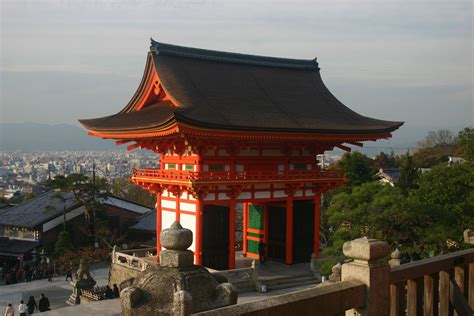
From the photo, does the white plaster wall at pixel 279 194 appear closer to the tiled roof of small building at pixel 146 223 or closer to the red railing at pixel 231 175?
the red railing at pixel 231 175

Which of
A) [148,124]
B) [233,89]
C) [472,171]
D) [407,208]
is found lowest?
[407,208]

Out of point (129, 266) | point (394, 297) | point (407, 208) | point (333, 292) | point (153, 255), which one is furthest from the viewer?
point (153, 255)

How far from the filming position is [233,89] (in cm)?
Result: 2416

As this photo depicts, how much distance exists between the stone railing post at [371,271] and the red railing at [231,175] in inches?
597

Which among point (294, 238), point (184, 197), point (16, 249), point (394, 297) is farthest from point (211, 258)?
point (16, 249)

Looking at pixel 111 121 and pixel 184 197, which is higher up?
pixel 111 121

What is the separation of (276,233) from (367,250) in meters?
20.1

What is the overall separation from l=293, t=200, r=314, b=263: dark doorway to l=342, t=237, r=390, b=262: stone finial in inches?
762

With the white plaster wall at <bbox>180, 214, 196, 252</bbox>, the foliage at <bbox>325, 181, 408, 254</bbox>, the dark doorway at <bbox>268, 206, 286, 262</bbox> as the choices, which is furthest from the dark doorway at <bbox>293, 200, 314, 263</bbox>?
the white plaster wall at <bbox>180, 214, 196, 252</bbox>

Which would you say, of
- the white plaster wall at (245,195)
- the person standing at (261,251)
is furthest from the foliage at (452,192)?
the person standing at (261,251)

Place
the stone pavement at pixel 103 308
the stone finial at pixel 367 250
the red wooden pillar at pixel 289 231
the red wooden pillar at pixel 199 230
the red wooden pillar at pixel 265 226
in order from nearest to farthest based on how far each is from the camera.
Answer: the stone finial at pixel 367 250
the stone pavement at pixel 103 308
the red wooden pillar at pixel 199 230
the red wooden pillar at pixel 289 231
the red wooden pillar at pixel 265 226

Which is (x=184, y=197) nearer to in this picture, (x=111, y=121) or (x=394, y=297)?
(x=111, y=121)

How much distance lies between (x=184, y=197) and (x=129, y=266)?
4741mm

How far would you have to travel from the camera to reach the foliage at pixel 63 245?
35.5 metres
